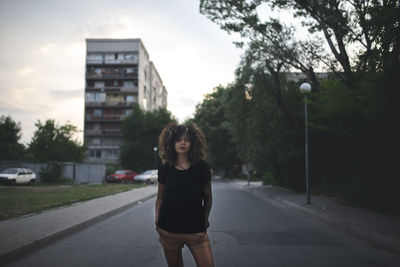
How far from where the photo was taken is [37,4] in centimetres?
1360

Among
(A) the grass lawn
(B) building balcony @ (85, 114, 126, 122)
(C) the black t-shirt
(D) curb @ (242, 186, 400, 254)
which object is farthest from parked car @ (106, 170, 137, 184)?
(C) the black t-shirt

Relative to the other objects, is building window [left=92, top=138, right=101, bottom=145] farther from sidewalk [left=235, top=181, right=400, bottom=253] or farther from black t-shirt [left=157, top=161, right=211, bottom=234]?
black t-shirt [left=157, top=161, right=211, bottom=234]

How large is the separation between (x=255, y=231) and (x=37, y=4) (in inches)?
506

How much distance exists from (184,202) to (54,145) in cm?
4694

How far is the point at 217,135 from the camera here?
4772cm

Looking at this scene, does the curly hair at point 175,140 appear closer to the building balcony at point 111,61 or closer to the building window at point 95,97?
the building balcony at point 111,61

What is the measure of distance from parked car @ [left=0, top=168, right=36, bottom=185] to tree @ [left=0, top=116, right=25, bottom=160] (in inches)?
904

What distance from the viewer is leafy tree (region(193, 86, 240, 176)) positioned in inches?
1866

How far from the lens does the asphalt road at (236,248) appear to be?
16.0 ft

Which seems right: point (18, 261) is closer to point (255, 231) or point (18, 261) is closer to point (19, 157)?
point (255, 231)

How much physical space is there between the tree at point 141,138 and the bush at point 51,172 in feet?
43.3

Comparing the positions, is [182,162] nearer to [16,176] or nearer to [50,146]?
[16,176]

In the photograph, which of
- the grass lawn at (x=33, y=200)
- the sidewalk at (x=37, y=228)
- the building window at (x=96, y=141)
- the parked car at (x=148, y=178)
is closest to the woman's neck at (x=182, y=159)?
the sidewalk at (x=37, y=228)

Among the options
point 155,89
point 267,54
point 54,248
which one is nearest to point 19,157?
point 155,89
